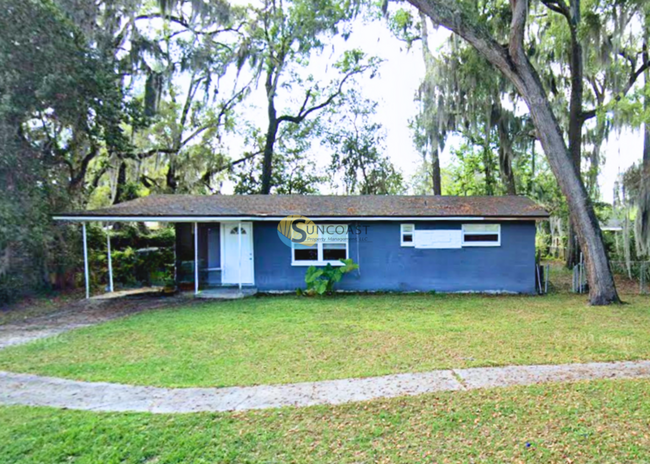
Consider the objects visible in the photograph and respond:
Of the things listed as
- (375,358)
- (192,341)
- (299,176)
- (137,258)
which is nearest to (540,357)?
(375,358)

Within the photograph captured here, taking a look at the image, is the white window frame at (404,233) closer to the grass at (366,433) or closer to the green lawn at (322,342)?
the green lawn at (322,342)

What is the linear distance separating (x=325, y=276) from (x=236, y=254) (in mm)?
3051

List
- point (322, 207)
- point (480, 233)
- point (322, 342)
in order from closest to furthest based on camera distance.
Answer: point (322, 342)
point (480, 233)
point (322, 207)

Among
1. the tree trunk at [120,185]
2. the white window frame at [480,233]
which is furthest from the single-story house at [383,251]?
the tree trunk at [120,185]

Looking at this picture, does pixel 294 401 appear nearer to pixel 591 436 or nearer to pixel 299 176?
pixel 591 436

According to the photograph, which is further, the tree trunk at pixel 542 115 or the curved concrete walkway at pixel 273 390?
the tree trunk at pixel 542 115

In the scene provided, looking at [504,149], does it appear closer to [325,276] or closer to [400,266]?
[400,266]

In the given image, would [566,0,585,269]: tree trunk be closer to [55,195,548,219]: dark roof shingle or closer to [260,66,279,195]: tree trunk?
[55,195,548,219]: dark roof shingle

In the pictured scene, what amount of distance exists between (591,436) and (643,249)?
11.0m

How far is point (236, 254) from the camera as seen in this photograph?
40.9ft

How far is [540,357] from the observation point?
5625mm

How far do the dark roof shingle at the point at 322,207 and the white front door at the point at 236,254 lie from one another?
70 cm

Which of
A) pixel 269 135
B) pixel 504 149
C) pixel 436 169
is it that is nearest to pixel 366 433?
pixel 504 149

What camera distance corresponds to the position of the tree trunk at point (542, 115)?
10.5 meters
